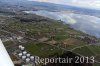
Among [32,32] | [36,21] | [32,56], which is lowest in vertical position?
[32,56]

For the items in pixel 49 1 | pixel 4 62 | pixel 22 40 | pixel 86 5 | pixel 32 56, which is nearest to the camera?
pixel 4 62

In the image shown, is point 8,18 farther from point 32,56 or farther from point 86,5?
point 86,5

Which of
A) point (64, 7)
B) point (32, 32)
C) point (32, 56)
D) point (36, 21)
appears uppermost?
point (64, 7)

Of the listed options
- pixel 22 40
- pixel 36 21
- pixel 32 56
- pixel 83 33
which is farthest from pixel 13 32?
pixel 83 33

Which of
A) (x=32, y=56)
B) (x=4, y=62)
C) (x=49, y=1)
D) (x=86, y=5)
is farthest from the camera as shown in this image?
(x=49, y=1)

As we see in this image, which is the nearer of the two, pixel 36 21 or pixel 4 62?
pixel 4 62

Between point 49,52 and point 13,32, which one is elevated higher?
point 13,32

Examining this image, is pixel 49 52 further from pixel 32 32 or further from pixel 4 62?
pixel 4 62

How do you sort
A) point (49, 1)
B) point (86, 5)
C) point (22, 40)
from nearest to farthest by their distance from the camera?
1. point (22, 40)
2. point (86, 5)
3. point (49, 1)

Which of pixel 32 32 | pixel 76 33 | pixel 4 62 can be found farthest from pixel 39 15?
pixel 4 62
